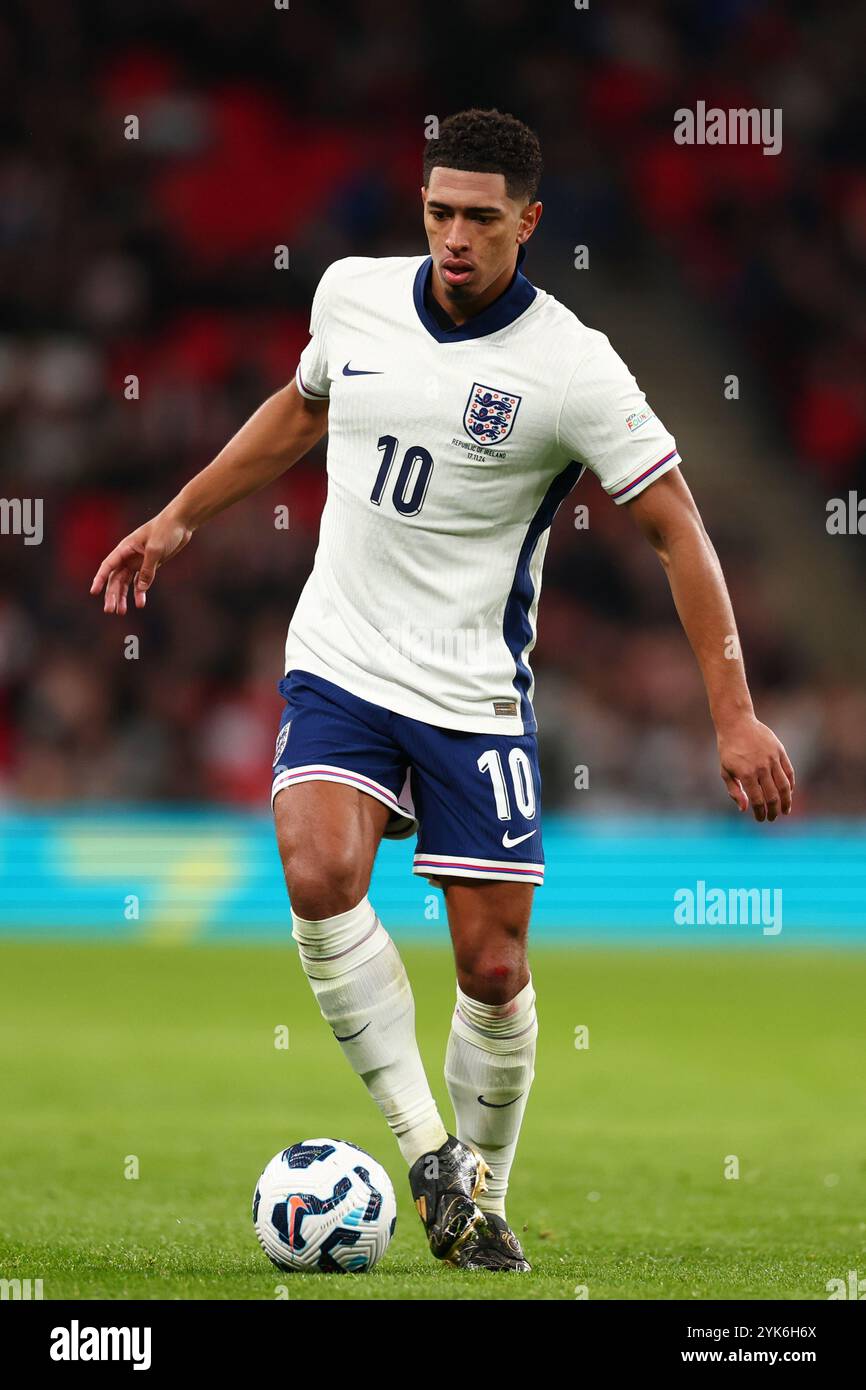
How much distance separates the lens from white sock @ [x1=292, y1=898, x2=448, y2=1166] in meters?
4.85

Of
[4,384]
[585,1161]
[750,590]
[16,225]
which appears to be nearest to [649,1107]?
[585,1161]

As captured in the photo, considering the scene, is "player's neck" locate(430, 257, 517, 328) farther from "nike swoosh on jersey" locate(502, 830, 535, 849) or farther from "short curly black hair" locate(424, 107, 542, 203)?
"nike swoosh on jersey" locate(502, 830, 535, 849)

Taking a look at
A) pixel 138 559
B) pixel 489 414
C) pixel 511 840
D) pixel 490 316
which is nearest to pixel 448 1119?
pixel 511 840

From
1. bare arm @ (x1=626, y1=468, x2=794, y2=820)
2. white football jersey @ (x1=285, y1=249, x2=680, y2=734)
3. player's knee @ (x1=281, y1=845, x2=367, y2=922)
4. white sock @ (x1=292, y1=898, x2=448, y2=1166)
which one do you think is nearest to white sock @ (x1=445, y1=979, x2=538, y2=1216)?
white sock @ (x1=292, y1=898, x2=448, y2=1166)

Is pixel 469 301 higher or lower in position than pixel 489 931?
higher

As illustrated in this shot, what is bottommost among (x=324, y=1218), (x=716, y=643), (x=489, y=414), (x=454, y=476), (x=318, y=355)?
(x=324, y=1218)

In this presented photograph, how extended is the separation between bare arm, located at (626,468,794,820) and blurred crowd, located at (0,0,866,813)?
31.5ft

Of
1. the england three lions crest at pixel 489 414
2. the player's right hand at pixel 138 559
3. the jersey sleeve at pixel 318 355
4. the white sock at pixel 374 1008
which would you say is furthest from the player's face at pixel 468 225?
the white sock at pixel 374 1008

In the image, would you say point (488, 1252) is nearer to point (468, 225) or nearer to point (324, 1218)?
point (324, 1218)

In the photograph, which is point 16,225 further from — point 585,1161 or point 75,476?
point 585,1161

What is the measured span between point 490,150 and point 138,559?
4.46 ft

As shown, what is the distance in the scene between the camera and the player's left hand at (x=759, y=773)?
182 inches

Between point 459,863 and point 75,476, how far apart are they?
12.2 m

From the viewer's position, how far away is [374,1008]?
4.88 m
